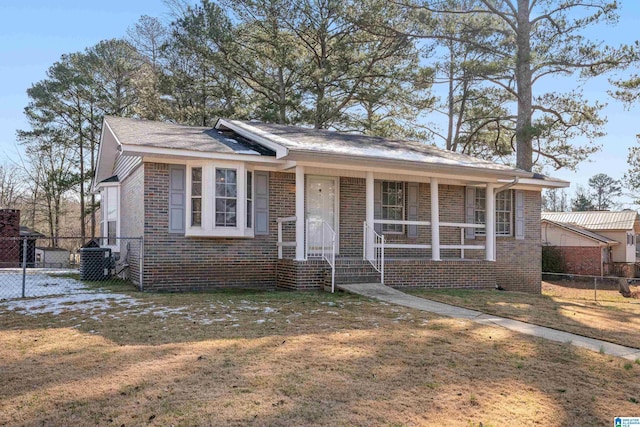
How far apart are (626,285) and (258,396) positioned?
602 inches

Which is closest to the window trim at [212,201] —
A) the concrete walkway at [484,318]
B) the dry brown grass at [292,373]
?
the concrete walkway at [484,318]

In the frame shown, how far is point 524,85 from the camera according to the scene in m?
21.5

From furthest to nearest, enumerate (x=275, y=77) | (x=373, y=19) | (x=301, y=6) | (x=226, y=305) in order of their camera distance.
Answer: (x=275, y=77) → (x=301, y=6) → (x=373, y=19) → (x=226, y=305)

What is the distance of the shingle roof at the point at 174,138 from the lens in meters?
10.5

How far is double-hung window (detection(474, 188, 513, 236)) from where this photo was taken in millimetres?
14812

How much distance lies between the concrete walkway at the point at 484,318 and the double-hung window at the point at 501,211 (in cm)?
528

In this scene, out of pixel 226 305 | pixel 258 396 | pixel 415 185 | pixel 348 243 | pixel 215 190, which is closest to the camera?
pixel 258 396

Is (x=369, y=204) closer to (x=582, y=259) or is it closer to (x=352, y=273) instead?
(x=352, y=273)

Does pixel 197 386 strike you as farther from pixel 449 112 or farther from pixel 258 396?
pixel 449 112

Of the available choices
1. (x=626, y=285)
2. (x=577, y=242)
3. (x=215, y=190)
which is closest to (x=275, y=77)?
(x=215, y=190)

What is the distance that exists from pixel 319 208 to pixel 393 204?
218 centimetres

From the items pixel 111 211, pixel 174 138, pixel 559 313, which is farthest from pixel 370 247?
pixel 111 211

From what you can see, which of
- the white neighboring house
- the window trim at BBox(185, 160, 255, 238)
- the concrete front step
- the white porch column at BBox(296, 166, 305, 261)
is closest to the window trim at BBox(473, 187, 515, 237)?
the concrete front step

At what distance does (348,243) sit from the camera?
42.0 feet
